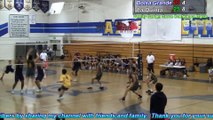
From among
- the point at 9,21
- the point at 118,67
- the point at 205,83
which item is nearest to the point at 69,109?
the point at 205,83

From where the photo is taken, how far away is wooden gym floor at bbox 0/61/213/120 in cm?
1175

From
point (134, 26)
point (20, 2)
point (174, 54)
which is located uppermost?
point (20, 2)

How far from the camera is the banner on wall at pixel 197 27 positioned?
896 inches

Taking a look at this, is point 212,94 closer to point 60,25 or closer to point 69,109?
point 69,109

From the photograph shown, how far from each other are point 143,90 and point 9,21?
63.8 feet

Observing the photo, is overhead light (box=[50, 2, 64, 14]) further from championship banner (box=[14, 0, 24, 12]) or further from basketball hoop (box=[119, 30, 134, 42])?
basketball hoop (box=[119, 30, 134, 42])

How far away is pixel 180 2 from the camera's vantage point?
1930 cm

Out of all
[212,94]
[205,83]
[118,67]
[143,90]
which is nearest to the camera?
[212,94]

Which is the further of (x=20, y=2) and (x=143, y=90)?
(x=20, y=2)

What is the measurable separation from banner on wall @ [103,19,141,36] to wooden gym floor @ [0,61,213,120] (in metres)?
8.78

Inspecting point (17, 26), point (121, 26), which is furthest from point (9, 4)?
point (121, 26)

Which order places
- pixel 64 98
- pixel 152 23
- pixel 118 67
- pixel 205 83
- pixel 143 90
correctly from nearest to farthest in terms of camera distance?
1. pixel 64 98
2. pixel 143 90
3. pixel 205 83
4. pixel 118 67
5. pixel 152 23
